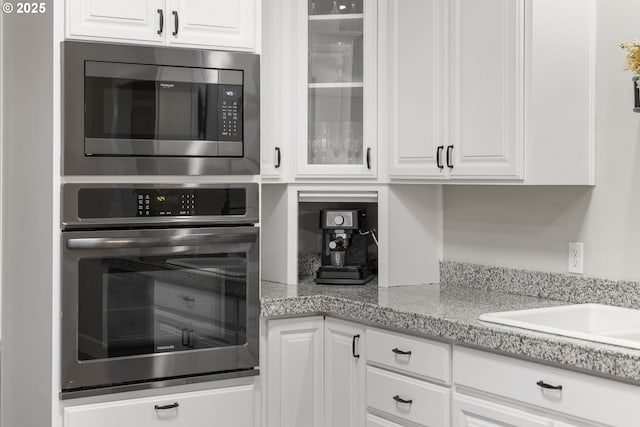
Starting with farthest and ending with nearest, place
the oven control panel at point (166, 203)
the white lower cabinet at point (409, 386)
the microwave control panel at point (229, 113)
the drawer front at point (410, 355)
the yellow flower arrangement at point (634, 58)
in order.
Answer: the microwave control panel at point (229, 113) → the oven control panel at point (166, 203) → the drawer front at point (410, 355) → the yellow flower arrangement at point (634, 58) → the white lower cabinet at point (409, 386)

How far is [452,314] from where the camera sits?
2.66 meters

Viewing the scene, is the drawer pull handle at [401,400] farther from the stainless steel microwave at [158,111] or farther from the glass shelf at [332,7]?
the glass shelf at [332,7]

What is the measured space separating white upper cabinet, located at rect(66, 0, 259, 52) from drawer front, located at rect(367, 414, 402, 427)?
1.41 metres

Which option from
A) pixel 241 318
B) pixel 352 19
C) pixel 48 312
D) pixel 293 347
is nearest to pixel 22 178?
pixel 48 312

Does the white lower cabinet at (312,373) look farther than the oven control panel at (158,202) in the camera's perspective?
Yes

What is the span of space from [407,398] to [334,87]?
1.36 m

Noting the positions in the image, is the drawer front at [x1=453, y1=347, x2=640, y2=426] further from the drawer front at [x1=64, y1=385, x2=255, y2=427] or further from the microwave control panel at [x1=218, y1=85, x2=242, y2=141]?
the microwave control panel at [x1=218, y1=85, x2=242, y2=141]

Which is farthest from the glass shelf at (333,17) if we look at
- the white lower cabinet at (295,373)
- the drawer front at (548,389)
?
the drawer front at (548,389)

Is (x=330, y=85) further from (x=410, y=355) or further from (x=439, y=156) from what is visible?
(x=410, y=355)

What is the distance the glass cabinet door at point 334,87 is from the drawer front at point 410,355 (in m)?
0.83

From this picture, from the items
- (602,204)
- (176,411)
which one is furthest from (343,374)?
(602,204)

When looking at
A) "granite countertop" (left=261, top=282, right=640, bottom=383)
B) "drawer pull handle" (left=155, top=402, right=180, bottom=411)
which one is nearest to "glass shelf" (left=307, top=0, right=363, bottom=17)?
"granite countertop" (left=261, top=282, right=640, bottom=383)

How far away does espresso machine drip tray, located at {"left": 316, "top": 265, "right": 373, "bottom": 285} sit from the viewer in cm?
345

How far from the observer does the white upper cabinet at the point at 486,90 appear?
273 cm
